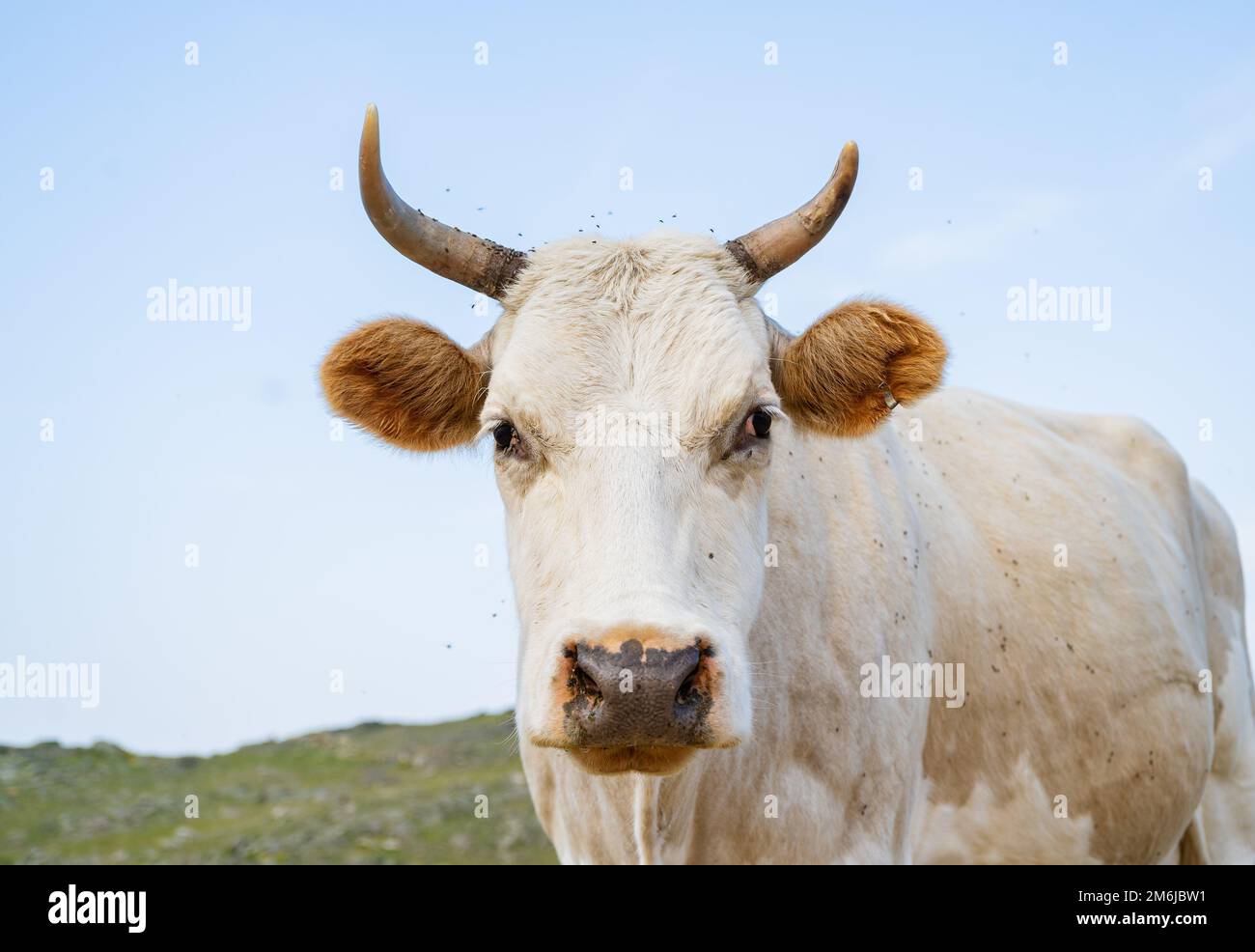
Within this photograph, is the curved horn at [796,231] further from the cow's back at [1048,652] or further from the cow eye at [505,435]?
the cow's back at [1048,652]

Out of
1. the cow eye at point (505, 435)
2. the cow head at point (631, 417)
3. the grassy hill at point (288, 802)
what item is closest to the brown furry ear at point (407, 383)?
the cow head at point (631, 417)

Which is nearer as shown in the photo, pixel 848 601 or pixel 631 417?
pixel 631 417

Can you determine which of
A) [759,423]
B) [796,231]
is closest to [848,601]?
[759,423]

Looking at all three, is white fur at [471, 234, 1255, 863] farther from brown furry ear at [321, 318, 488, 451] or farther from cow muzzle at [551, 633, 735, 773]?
brown furry ear at [321, 318, 488, 451]

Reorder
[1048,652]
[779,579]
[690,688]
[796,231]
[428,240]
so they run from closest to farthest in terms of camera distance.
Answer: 1. [690,688]
2. [428,240]
3. [796,231]
4. [779,579]
5. [1048,652]

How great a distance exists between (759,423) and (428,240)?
5.10 ft

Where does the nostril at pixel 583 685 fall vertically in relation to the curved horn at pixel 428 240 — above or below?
below

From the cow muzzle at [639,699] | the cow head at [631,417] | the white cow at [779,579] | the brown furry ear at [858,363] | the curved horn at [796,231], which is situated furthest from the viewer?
the brown furry ear at [858,363]

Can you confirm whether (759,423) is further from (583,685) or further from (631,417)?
(583,685)

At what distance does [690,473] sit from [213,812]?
26.4 m

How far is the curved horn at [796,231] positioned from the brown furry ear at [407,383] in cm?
122

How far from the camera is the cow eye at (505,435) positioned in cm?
453

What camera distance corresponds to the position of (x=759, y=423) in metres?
4.59

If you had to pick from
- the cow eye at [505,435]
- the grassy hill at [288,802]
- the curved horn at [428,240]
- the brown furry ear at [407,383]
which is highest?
the curved horn at [428,240]
